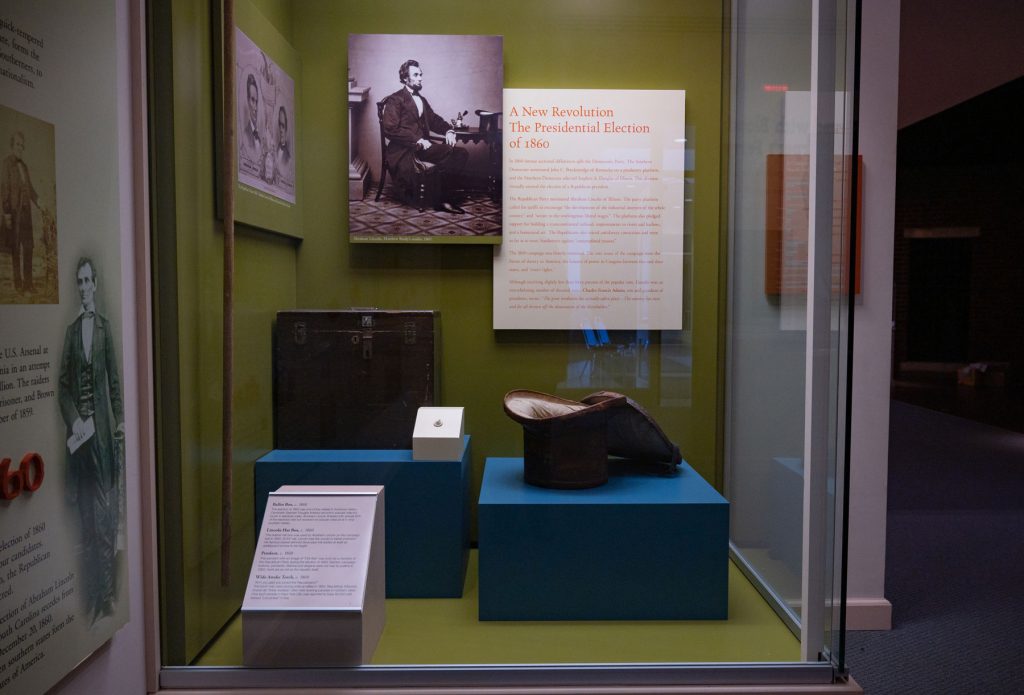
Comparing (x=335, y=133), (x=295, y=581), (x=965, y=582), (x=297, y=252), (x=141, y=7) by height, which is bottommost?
(x=965, y=582)

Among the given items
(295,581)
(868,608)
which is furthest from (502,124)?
(868,608)

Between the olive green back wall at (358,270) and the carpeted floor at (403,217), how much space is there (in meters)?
0.05

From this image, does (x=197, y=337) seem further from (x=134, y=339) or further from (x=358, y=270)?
(x=358, y=270)

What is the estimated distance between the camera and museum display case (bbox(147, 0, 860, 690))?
2.20m

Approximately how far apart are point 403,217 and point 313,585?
3.54 feet

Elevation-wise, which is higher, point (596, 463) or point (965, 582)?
point (596, 463)

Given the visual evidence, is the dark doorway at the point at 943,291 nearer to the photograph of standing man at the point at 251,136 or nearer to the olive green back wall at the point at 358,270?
the olive green back wall at the point at 358,270

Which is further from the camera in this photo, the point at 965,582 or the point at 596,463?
the point at 965,582

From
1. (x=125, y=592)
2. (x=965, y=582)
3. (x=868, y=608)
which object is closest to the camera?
(x=125, y=592)

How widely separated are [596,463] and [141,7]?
1739 mm

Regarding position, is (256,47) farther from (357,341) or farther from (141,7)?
(357,341)

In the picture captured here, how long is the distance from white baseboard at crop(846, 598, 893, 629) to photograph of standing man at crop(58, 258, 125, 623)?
2.65m

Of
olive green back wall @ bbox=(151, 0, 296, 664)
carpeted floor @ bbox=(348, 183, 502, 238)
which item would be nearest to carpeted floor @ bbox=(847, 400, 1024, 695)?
carpeted floor @ bbox=(348, 183, 502, 238)

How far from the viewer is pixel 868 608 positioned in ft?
10.2
